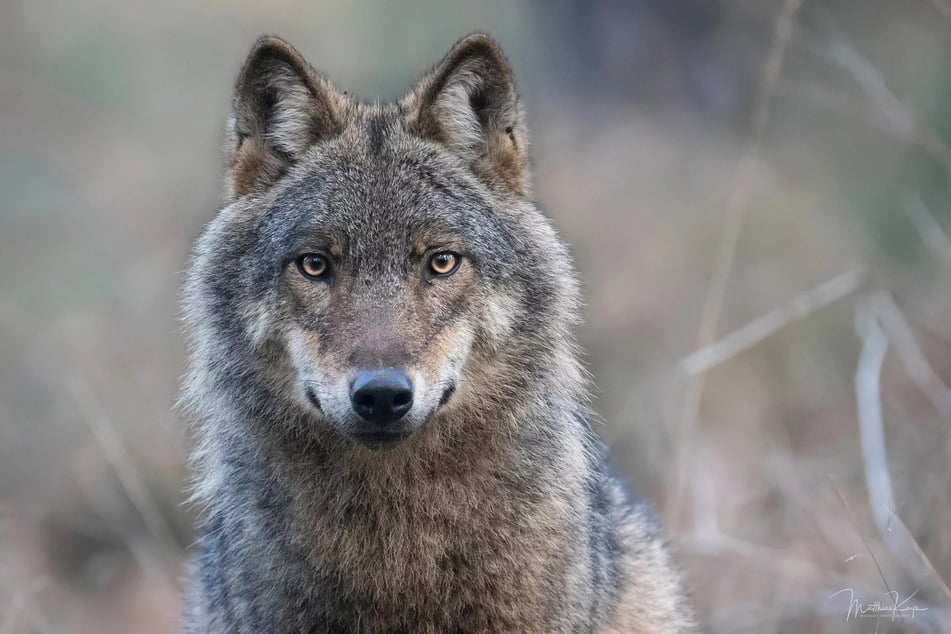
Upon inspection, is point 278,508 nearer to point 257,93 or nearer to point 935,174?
point 257,93

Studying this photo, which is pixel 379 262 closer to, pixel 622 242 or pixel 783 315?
pixel 783 315

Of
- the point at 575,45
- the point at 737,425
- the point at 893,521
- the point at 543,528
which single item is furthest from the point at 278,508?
the point at 575,45

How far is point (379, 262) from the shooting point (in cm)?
464

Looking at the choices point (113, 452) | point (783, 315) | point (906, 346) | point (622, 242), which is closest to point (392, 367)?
point (783, 315)

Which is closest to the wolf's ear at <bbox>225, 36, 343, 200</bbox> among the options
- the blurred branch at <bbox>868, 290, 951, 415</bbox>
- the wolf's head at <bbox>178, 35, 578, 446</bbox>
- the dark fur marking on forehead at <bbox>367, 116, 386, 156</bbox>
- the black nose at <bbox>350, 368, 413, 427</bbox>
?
the wolf's head at <bbox>178, 35, 578, 446</bbox>

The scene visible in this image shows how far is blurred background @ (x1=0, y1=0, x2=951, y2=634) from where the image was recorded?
8.47m

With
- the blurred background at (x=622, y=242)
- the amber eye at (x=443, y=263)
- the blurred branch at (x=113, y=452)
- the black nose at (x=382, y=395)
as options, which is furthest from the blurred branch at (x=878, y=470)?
the blurred branch at (x=113, y=452)

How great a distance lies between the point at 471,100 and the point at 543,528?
5.76 ft

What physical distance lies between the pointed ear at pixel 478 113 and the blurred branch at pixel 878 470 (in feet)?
6.97

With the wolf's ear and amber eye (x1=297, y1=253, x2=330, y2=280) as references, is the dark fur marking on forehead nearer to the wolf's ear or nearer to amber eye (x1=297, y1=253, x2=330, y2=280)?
the wolf's ear

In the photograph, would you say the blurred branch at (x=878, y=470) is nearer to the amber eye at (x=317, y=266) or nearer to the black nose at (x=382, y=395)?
the black nose at (x=382, y=395)

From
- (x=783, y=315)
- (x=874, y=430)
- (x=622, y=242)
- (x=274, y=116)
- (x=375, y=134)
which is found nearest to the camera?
(x=375, y=134)

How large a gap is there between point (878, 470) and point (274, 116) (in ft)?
11.2

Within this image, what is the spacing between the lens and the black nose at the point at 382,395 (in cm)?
423
